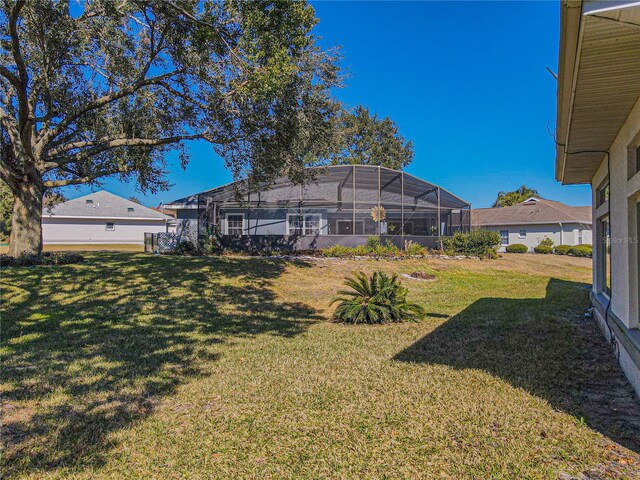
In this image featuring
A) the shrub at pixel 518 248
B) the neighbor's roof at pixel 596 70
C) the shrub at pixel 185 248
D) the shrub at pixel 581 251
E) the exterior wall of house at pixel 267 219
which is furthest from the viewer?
the shrub at pixel 518 248

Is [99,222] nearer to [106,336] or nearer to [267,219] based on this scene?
[267,219]

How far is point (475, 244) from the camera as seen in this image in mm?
19188

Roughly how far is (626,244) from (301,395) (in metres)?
3.92

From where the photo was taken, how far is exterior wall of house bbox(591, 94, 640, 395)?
3.78m

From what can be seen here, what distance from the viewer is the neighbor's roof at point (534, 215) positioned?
27.2 meters

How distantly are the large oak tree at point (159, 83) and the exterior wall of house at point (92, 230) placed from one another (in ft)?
66.5

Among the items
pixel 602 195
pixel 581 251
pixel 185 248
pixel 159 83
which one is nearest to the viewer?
pixel 602 195

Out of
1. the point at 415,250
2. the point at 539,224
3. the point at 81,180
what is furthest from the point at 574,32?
the point at 539,224

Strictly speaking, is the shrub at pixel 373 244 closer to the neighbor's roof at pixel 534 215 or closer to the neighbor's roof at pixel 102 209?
the neighbor's roof at pixel 534 215

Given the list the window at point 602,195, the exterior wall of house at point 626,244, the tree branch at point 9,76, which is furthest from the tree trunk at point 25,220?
the window at point 602,195

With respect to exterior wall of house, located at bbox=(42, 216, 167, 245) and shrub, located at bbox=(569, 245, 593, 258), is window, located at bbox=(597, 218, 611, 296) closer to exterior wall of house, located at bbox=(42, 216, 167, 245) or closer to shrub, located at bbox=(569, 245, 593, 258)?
shrub, located at bbox=(569, 245, 593, 258)

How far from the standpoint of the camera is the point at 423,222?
25.9 m

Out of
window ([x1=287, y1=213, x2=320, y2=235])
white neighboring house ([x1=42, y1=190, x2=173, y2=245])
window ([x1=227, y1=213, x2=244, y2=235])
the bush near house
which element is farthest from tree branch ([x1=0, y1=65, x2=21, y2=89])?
white neighboring house ([x1=42, y1=190, x2=173, y2=245])

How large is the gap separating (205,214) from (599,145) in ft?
55.9
